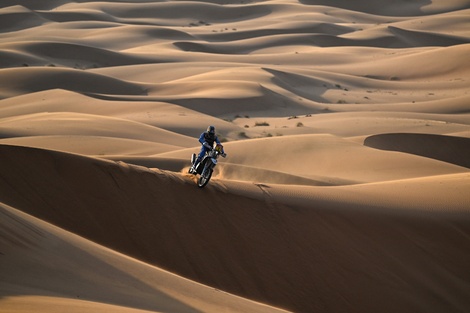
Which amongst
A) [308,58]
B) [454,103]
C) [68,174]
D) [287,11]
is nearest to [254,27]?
[287,11]

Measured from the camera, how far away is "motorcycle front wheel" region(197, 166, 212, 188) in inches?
476

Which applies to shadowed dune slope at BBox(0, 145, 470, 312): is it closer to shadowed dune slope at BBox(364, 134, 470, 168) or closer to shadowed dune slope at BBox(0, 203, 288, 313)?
A: shadowed dune slope at BBox(0, 203, 288, 313)

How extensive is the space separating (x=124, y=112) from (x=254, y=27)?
39751mm

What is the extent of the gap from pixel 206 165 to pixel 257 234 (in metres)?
1.39

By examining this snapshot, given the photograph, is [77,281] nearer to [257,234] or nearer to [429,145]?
[257,234]

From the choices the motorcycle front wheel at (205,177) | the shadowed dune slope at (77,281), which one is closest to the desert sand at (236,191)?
the shadowed dune slope at (77,281)

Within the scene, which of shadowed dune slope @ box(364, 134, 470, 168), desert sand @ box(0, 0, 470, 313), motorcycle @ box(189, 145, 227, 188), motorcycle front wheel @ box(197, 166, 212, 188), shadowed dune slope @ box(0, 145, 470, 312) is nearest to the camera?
desert sand @ box(0, 0, 470, 313)

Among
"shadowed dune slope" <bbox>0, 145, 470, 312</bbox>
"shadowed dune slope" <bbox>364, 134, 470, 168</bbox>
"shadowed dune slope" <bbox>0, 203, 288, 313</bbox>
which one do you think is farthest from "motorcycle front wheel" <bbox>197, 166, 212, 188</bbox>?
"shadowed dune slope" <bbox>364, 134, 470, 168</bbox>

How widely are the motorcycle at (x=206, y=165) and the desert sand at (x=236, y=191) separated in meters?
0.26

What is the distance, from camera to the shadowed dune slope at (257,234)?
35.1 ft

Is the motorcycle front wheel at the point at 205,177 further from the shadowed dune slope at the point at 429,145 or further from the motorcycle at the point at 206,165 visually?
the shadowed dune slope at the point at 429,145

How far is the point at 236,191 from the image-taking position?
1277 cm

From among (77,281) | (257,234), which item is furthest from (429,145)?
(77,281)

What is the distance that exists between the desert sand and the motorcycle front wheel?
0.60 ft
